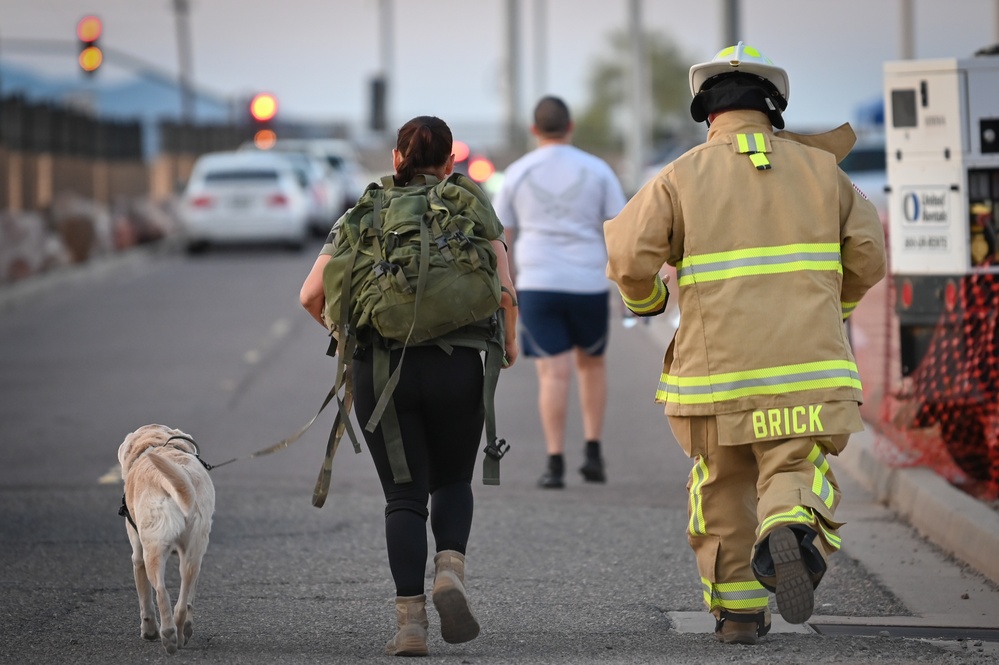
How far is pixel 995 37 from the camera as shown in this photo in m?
24.3

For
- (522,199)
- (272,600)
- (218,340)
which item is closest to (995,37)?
(218,340)

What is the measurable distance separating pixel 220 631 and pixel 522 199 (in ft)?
11.8

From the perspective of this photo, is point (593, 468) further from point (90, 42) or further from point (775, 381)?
point (90, 42)

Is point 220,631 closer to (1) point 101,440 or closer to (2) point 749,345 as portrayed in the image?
(2) point 749,345

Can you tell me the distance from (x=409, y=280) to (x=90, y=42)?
24.1 m

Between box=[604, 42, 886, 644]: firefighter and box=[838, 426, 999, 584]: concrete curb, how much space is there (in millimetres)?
1701

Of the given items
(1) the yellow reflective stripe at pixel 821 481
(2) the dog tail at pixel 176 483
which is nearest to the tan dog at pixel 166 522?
(2) the dog tail at pixel 176 483

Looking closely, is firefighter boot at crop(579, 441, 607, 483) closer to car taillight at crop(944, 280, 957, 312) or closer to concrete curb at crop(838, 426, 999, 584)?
concrete curb at crop(838, 426, 999, 584)

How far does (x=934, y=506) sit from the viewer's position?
7.16 meters

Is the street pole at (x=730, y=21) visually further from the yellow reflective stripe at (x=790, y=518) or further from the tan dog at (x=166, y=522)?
the yellow reflective stripe at (x=790, y=518)

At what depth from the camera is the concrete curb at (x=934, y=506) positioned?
6.46m

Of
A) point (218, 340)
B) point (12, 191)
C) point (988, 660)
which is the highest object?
point (12, 191)

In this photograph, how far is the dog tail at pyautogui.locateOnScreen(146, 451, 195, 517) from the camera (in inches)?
198

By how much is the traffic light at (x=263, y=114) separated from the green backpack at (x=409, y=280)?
2704 cm
